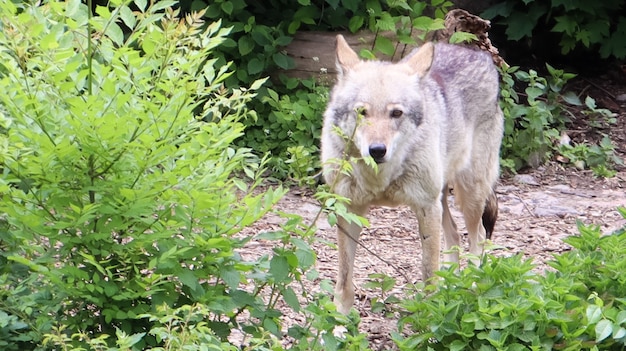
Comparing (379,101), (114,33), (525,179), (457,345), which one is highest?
(114,33)

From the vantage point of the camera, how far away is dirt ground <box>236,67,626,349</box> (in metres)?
6.38

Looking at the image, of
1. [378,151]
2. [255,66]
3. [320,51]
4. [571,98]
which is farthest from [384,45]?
[378,151]

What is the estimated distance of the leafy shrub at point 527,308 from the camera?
155 inches

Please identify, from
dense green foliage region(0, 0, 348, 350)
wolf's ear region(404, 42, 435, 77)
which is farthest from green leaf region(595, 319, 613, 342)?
wolf's ear region(404, 42, 435, 77)

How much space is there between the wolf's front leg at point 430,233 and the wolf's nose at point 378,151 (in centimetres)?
63

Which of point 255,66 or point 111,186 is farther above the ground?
point 111,186

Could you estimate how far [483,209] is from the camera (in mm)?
6738

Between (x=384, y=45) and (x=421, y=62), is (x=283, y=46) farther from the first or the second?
(x=421, y=62)

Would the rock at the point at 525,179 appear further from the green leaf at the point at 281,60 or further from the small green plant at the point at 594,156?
the green leaf at the point at 281,60

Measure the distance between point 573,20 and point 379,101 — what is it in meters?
5.51

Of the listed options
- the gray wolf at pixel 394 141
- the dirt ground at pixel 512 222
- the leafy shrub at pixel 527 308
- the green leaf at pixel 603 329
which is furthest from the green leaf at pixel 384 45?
the green leaf at pixel 603 329

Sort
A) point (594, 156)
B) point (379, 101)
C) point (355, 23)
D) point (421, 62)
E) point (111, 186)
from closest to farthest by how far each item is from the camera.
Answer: point (111, 186) → point (379, 101) → point (421, 62) → point (355, 23) → point (594, 156)

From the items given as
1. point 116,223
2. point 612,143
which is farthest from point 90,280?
point 612,143

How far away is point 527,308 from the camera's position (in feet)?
12.9
